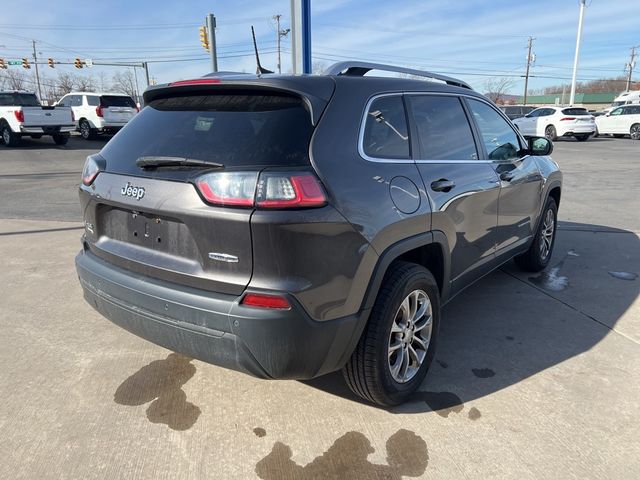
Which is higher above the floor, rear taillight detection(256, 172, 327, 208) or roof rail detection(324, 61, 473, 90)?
roof rail detection(324, 61, 473, 90)

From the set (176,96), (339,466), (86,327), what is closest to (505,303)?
(339,466)

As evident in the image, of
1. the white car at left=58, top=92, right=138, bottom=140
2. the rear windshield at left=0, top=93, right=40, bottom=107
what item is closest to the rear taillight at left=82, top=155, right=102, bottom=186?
the rear windshield at left=0, top=93, right=40, bottom=107

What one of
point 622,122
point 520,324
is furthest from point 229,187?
point 622,122

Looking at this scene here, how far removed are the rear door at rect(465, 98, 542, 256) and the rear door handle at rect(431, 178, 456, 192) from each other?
0.75 m

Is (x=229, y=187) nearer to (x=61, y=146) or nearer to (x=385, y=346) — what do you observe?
(x=385, y=346)

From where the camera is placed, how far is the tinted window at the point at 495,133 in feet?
12.0

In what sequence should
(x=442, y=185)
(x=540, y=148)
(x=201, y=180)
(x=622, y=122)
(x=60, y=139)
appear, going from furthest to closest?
(x=622, y=122) → (x=60, y=139) → (x=540, y=148) → (x=442, y=185) → (x=201, y=180)

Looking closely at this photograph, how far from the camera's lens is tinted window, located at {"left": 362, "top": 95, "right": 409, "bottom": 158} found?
2516mm

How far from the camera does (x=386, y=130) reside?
8.74 feet

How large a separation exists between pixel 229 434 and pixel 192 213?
117cm

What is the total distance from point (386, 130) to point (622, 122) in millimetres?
27672

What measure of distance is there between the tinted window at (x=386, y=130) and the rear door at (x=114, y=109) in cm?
1921

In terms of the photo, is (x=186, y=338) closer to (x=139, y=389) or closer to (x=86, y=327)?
(x=139, y=389)

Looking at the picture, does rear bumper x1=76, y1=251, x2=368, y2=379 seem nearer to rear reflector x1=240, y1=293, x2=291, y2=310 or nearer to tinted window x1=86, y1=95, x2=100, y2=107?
rear reflector x1=240, y1=293, x2=291, y2=310
